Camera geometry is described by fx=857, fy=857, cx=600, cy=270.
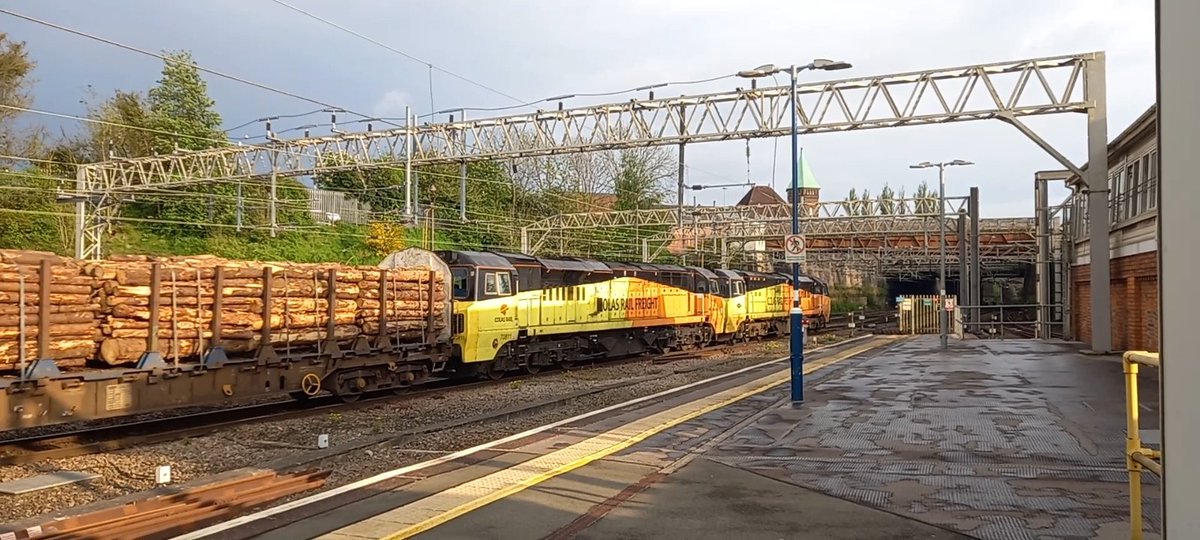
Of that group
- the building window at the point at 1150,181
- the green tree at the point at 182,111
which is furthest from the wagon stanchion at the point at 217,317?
the green tree at the point at 182,111

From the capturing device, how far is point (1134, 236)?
22781 millimetres

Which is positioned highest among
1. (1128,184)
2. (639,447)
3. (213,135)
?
(213,135)

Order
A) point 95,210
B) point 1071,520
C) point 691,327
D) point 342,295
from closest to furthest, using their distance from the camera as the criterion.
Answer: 1. point 1071,520
2. point 342,295
3. point 691,327
4. point 95,210

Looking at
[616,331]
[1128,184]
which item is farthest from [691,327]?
[1128,184]

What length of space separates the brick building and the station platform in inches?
332

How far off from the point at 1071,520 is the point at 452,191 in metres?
47.6

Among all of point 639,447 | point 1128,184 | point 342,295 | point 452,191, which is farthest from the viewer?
point 452,191

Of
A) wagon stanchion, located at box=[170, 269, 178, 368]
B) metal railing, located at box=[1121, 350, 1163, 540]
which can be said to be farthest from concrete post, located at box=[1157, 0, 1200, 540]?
wagon stanchion, located at box=[170, 269, 178, 368]

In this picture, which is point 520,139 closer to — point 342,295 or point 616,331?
point 616,331

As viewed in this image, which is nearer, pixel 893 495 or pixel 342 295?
pixel 893 495

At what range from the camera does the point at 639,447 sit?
10.5 m

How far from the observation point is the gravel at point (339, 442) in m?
9.47

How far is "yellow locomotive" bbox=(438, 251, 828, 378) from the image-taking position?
20.6 metres

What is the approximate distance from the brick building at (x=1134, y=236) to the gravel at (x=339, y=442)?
40.4ft
